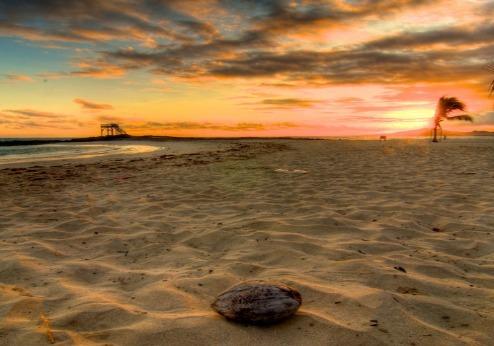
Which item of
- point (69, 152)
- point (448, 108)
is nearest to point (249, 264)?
point (69, 152)

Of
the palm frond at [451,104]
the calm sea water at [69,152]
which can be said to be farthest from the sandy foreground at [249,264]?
the palm frond at [451,104]

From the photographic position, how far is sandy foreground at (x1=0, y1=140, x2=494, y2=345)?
232 centimetres

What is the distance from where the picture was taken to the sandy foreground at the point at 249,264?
2.32 metres

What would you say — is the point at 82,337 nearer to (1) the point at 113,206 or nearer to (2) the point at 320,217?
(2) the point at 320,217

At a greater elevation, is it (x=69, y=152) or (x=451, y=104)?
(x=451, y=104)

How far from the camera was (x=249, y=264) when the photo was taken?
3.50 m

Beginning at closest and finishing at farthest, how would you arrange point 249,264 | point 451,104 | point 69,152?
point 249,264, point 69,152, point 451,104

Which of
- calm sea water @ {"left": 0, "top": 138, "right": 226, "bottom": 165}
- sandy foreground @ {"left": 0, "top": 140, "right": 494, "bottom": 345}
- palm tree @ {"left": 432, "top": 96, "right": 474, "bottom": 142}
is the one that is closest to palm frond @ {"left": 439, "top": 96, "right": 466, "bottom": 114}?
palm tree @ {"left": 432, "top": 96, "right": 474, "bottom": 142}

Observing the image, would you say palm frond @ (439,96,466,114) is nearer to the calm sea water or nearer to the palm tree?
the palm tree

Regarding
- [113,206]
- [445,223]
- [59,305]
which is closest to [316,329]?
[59,305]

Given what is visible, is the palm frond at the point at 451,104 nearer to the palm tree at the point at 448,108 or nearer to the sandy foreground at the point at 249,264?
the palm tree at the point at 448,108

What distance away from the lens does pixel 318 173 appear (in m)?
10.3

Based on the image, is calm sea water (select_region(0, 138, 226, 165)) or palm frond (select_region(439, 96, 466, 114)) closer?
calm sea water (select_region(0, 138, 226, 165))

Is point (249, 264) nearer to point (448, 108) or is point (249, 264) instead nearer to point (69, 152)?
point (69, 152)
